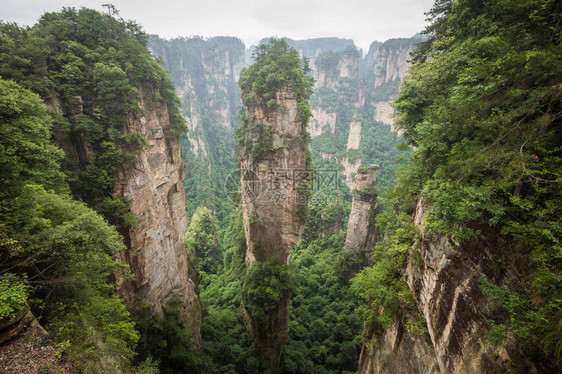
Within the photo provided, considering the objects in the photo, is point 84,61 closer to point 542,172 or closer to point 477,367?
point 542,172

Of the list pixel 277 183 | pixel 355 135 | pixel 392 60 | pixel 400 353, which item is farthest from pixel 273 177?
pixel 392 60

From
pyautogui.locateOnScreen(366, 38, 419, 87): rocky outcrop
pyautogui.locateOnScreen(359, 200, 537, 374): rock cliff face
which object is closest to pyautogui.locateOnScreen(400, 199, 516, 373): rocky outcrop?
pyautogui.locateOnScreen(359, 200, 537, 374): rock cliff face

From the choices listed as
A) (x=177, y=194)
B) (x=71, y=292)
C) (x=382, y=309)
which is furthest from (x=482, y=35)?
(x=177, y=194)

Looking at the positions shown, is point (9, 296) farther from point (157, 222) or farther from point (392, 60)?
point (392, 60)

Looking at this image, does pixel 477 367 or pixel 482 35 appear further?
pixel 482 35

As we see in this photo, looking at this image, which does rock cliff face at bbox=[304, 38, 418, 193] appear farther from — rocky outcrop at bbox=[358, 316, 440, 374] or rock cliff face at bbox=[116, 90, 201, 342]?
rocky outcrop at bbox=[358, 316, 440, 374]

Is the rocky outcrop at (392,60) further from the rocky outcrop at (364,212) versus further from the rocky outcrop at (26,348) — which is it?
the rocky outcrop at (26,348)

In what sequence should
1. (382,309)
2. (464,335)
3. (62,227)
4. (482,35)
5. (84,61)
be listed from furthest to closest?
(84,61) → (382,309) → (482,35) → (62,227) → (464,335)
